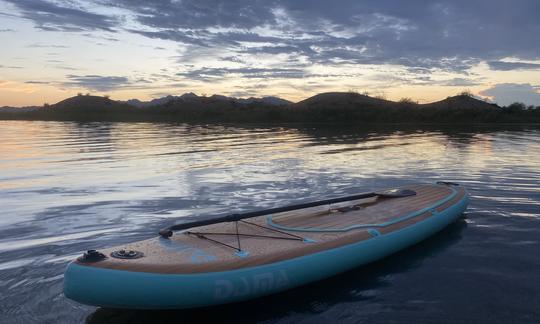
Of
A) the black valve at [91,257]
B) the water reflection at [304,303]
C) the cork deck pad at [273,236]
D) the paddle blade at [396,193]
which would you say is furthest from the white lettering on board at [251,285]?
the paddle blade at [396,193]

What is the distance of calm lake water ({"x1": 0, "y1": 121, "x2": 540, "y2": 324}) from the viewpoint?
492 centimetres

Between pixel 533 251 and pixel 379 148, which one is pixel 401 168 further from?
pixel 533 251

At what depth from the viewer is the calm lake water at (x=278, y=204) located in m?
4.92

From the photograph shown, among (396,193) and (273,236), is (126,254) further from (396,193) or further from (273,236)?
(396,193)

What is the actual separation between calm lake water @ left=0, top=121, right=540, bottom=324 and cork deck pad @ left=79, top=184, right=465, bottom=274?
20.5 inches

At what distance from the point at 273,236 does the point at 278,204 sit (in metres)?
3.80

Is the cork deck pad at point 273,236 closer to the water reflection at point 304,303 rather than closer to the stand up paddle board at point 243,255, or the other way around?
the stand up paddle board at point 243,255

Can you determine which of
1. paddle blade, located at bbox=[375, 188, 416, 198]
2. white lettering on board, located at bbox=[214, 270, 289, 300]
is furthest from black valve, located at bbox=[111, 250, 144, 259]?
paddle blade, located at bbox=[375, 188, 416, 198]

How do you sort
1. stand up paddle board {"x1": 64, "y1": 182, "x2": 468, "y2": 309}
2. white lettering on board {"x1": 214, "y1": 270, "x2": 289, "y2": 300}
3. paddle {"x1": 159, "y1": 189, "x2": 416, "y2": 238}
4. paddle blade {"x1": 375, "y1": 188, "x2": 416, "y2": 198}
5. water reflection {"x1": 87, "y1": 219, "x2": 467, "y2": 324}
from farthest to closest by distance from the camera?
paddle blade {"x1": 375, "y1": 188, "x2": 416, "y2": 198} → paddle {"x1": 159, "y1": 189, "x2": 416, "y2": 238} → water reflection {"x1": 87, "y1": 219, "x2": 467, "y2": 324} → white lettering on board {"x1": 214, "y1": 270, "x2": 289, "y2": 300} → stand up paddle board {"x1": 64, "y1": 182, "x2": 468, "y2": 309}

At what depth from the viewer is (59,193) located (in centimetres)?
1084

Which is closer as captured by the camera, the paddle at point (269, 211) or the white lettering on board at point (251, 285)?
the white lettering on board at point (251, 285)

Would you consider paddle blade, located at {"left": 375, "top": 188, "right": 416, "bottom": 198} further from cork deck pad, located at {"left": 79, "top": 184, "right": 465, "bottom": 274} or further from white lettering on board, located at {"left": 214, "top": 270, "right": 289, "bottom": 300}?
white lettering on board, located at {"left": 214, "top": 270, "right": 289, "bottom": 300}

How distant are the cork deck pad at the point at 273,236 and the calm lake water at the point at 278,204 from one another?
52cm

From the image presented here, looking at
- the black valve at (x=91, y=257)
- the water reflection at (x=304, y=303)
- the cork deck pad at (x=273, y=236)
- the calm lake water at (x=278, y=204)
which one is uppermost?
the black valve at (x=91, y=257)
